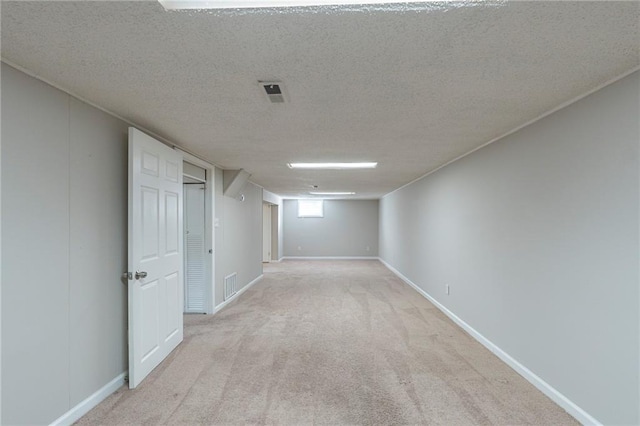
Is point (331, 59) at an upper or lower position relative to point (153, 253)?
upper

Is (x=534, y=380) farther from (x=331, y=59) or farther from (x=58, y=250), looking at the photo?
(x=58, y=250)

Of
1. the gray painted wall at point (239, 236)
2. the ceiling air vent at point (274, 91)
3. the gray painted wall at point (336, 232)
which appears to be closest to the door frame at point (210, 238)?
the gray painted wall at point (239, 236)

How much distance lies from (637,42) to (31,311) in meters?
3.33

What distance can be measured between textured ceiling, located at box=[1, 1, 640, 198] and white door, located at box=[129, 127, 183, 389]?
37 cm

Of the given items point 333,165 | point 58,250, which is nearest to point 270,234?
point 333,165

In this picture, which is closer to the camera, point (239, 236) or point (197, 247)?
point (197, 247)

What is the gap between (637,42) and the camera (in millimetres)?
1506

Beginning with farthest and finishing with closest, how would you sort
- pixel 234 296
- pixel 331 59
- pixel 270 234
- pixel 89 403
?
pixel 270 234, pixel 234 296, pixel 89 403, pixel 331 59

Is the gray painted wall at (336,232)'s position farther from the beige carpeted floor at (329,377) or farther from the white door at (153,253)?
the white door at (153,253)

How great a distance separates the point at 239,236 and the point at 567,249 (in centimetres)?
479

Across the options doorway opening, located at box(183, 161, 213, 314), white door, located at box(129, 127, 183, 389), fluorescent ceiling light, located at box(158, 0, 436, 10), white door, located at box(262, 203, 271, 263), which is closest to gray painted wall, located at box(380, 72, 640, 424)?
fluorescent ceiling light, located at box(158, 0, 436, 10)

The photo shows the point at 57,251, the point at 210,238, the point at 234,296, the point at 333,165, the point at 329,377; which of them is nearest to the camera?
the point at 57,251

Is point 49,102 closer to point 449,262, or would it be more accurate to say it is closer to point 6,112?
point 6,112

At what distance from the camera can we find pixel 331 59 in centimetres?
167
